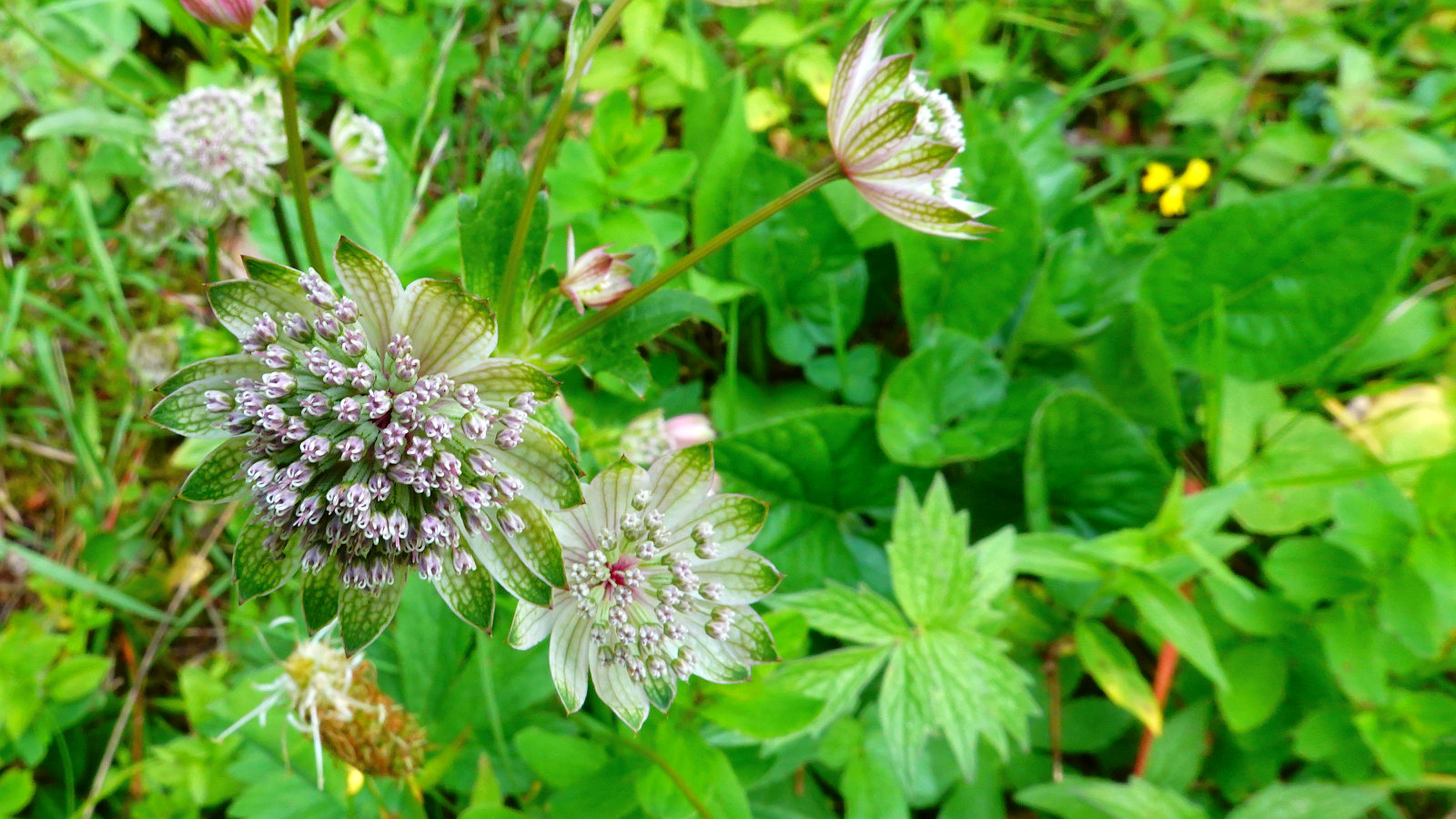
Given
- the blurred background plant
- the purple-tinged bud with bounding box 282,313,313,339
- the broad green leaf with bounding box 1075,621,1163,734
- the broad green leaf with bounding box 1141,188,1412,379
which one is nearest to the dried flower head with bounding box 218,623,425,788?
the blurred background plant

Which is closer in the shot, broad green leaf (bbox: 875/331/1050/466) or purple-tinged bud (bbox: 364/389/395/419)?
purple-tinged bud (bbox: 364/389/395/419)

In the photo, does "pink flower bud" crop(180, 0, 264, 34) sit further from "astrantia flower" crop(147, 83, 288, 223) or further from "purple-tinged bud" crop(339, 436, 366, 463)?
"astrantia flower" crop(147, 83, 288, 223)

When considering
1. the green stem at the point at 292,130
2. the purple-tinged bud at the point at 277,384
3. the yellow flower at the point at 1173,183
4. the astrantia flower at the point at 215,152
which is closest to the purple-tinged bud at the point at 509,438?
the purple-tinged bud at the point at 277,384

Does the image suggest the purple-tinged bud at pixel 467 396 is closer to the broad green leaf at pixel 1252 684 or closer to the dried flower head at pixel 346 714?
the dried flower head at pixel 346 714

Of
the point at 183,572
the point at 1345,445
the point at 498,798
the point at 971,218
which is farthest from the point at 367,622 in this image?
the point at 1345,445

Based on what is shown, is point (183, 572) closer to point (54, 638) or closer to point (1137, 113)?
point (54, 638)

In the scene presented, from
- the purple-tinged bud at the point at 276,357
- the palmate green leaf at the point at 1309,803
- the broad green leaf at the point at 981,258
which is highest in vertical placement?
the purple-tinged bud at the point at 276,357
